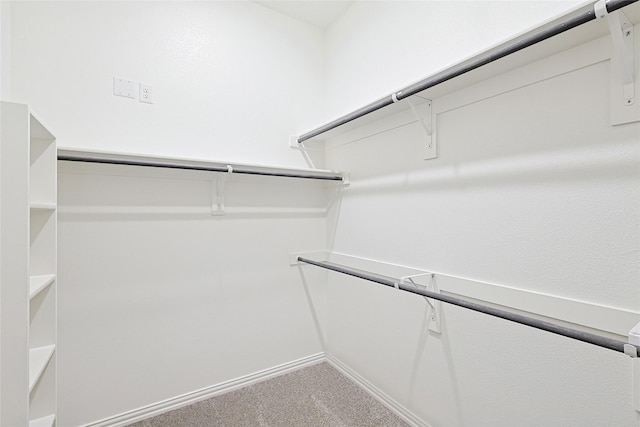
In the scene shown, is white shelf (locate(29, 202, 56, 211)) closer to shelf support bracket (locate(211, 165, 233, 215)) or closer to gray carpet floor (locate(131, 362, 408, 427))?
shelf support bracket (locate(211, 165, 233, 215))

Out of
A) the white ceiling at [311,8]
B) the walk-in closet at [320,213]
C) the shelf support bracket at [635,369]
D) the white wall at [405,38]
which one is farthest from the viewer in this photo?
the white ceiling at [311,8]

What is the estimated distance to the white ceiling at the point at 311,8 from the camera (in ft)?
6.57

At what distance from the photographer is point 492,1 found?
1224 millimetres

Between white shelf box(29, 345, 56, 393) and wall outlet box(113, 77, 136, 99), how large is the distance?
1.23 metres

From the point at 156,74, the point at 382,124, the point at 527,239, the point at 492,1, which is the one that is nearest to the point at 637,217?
the point at 527,239

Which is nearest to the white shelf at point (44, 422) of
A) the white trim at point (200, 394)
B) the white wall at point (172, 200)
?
the white wall at point (172, 200)

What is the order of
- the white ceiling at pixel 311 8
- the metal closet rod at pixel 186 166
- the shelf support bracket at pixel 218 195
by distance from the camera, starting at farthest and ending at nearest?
the white ceiling at pixel 311 8 < the shelf support bracket at pixel 218 195 < the metal closet rod at pixel 186 166

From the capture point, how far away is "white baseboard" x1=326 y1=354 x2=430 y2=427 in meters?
1.53

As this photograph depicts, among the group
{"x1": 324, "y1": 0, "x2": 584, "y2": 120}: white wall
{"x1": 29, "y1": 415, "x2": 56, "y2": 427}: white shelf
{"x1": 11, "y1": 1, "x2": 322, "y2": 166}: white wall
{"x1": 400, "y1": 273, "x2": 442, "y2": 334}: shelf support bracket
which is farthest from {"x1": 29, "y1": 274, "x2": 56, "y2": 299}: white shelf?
{"x1": 324, "y1": 0, "x2": 584, "y2": 120}: white wall

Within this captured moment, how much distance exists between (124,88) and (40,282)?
105 cm

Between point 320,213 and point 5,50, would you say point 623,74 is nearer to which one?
point 320,213

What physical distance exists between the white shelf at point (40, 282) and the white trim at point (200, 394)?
35.8 inches

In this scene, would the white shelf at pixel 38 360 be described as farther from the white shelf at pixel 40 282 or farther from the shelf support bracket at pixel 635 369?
the shelf support bracket at pixel 635 369

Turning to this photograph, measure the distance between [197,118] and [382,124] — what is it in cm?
111
